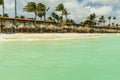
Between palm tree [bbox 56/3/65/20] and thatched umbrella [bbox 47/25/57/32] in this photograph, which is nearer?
thatched umbrella [bbox 47/25/57/32]

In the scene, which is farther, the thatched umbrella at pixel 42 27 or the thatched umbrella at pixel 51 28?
the thatched umbrella at pixel 51 28

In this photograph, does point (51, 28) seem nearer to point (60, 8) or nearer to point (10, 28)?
point (10, 28)

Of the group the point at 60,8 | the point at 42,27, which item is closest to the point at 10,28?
the point at 42,27

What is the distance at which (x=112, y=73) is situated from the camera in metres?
11.3

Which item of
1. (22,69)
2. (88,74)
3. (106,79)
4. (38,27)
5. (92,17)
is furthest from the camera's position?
(92,17)

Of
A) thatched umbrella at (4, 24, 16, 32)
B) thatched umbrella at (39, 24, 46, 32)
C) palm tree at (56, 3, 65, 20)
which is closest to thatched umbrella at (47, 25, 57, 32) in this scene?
thatched umbrella at (39, 24, 46, 32)

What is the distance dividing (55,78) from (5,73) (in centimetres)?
230

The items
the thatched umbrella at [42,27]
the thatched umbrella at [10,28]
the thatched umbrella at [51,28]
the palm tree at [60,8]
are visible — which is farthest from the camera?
the palm tree at [60,8]

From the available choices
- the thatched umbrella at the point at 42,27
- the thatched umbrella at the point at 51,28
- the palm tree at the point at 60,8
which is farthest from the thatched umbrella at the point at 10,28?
the palm tree at the point at 60,8

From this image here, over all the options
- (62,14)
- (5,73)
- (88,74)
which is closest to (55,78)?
(88,74)

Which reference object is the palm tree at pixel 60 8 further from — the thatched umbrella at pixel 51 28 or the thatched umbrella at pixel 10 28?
the thatched umbrella at pixel 10 28

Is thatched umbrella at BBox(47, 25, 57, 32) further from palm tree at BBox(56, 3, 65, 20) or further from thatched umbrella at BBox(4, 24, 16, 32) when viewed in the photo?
palm tree at BBox(56, 3, 65, 20)

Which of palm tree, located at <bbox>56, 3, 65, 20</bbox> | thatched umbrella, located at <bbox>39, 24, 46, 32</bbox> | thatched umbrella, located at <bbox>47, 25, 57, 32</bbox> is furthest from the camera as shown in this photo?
palm tree, located at <bbox>56, 3, 65, 20</bbox>

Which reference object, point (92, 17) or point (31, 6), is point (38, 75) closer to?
point (31, 6)
